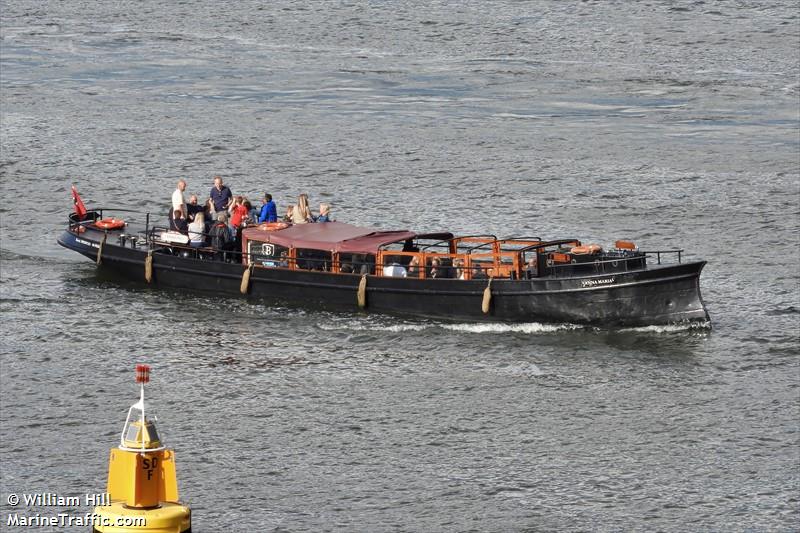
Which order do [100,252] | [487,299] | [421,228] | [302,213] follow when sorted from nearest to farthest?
[487,299]
[302,213]
[100,252]
[421,228]

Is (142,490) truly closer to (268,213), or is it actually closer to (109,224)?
(268,213)

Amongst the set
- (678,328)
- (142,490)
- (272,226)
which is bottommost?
(678,328)

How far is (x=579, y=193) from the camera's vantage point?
55844mm

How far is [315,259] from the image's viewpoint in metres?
42.3

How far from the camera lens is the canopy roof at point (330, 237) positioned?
42000 millimetres

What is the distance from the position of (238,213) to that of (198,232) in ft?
4.02

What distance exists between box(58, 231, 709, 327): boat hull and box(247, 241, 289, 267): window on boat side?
1.02 ft

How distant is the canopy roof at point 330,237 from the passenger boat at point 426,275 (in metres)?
0.03

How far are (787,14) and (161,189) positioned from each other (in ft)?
131

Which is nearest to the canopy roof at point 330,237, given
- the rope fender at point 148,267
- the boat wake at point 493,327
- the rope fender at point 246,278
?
the rope fender at point 246,278

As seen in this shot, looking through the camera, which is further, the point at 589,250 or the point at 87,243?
the point at 87,243

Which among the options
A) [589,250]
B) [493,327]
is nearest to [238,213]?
[493,327]

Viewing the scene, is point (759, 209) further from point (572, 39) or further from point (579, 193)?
point (572, 39)

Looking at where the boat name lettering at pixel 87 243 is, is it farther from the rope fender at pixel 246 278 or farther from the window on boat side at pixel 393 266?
the window on boat side at pixel 393 266
